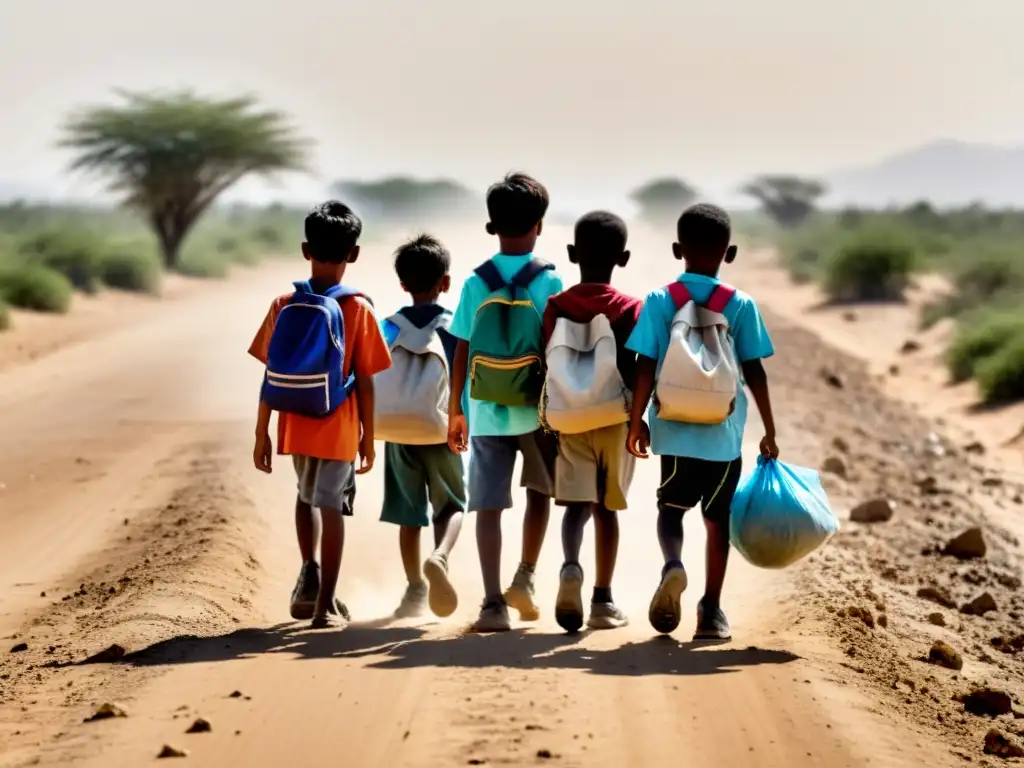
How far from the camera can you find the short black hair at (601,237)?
7.10 metres

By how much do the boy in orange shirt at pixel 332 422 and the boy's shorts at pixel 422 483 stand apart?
52 cm

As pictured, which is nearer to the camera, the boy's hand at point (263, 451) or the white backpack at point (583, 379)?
the white backpack at point (583, 379)

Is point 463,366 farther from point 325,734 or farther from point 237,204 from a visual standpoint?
point 237,204

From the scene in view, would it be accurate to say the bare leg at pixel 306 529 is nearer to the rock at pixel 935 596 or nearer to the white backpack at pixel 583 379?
the white backpack at pixel 583 379

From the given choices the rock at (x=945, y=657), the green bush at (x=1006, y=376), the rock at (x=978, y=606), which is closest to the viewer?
the rock at (x=945, y=657)

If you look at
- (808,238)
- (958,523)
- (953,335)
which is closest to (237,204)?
(808,238)

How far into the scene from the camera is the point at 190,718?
5586mm

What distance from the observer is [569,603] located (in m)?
6.94

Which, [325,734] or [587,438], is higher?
[587,438]

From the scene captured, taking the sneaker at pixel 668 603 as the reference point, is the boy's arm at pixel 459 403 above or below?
above

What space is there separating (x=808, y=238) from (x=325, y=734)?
181 feet

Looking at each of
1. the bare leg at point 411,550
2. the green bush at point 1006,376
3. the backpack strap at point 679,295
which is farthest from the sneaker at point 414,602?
the green bush at point 1006,376

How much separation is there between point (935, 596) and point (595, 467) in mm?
3341

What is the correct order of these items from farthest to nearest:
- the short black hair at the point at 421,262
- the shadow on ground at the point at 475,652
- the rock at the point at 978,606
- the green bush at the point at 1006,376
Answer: the green bush at the point at 1006,376
the rock at the point at 978,606
the short black hair at the point at 421,262
the shadow on ground at the point at 475,652
